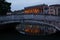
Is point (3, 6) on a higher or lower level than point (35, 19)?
higher

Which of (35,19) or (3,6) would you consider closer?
(35,19)

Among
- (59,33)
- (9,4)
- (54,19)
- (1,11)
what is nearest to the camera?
(54,19)

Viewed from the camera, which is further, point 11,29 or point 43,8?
point 43,8

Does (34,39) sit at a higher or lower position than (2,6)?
lower

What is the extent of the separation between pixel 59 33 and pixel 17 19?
544cm

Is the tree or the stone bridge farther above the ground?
the tree

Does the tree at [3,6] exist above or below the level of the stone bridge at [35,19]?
above

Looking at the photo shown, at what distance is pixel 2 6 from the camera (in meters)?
32.3

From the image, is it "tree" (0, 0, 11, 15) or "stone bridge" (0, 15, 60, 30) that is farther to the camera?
"tree" (0, 0, 11, 15)

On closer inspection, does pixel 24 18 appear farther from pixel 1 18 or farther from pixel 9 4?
pixel 9 4

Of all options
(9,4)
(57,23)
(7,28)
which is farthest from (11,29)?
(57,23)

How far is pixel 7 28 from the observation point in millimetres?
34062

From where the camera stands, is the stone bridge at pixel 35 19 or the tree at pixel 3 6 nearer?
the stone bridge at pixel 35 19

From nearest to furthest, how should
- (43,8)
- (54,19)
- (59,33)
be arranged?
(54,19) → (59,33) → (43,8)
